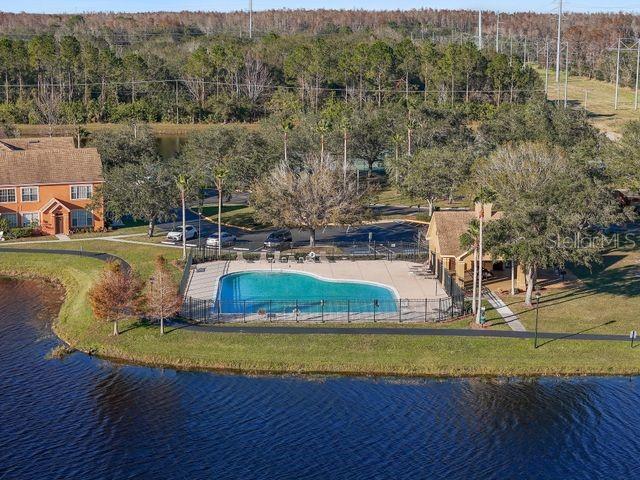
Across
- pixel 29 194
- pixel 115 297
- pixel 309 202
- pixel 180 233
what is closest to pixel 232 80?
pixel 29 194

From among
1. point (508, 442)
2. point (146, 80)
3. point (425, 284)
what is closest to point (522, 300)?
point (425, 284)

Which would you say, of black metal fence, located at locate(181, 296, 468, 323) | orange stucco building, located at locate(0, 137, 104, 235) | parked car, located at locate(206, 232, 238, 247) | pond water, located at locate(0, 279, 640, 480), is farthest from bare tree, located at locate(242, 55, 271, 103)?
pond water, located at locate(0, 279, 640, 480)

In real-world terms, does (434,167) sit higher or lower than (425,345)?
higher

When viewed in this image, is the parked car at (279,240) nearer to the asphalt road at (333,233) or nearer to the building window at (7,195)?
the asphalt road at (333,233)

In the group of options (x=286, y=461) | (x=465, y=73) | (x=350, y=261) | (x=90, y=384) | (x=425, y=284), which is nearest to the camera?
(x=286, y=461)

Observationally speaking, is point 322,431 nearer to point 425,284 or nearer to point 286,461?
point 286,461

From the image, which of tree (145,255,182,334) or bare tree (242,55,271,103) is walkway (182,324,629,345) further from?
bare tree (242,55,271,103)

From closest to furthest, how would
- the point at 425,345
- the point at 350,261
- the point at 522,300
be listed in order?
1. the point at 425,345
2. the point at 522,300
3. the point at 350,261
